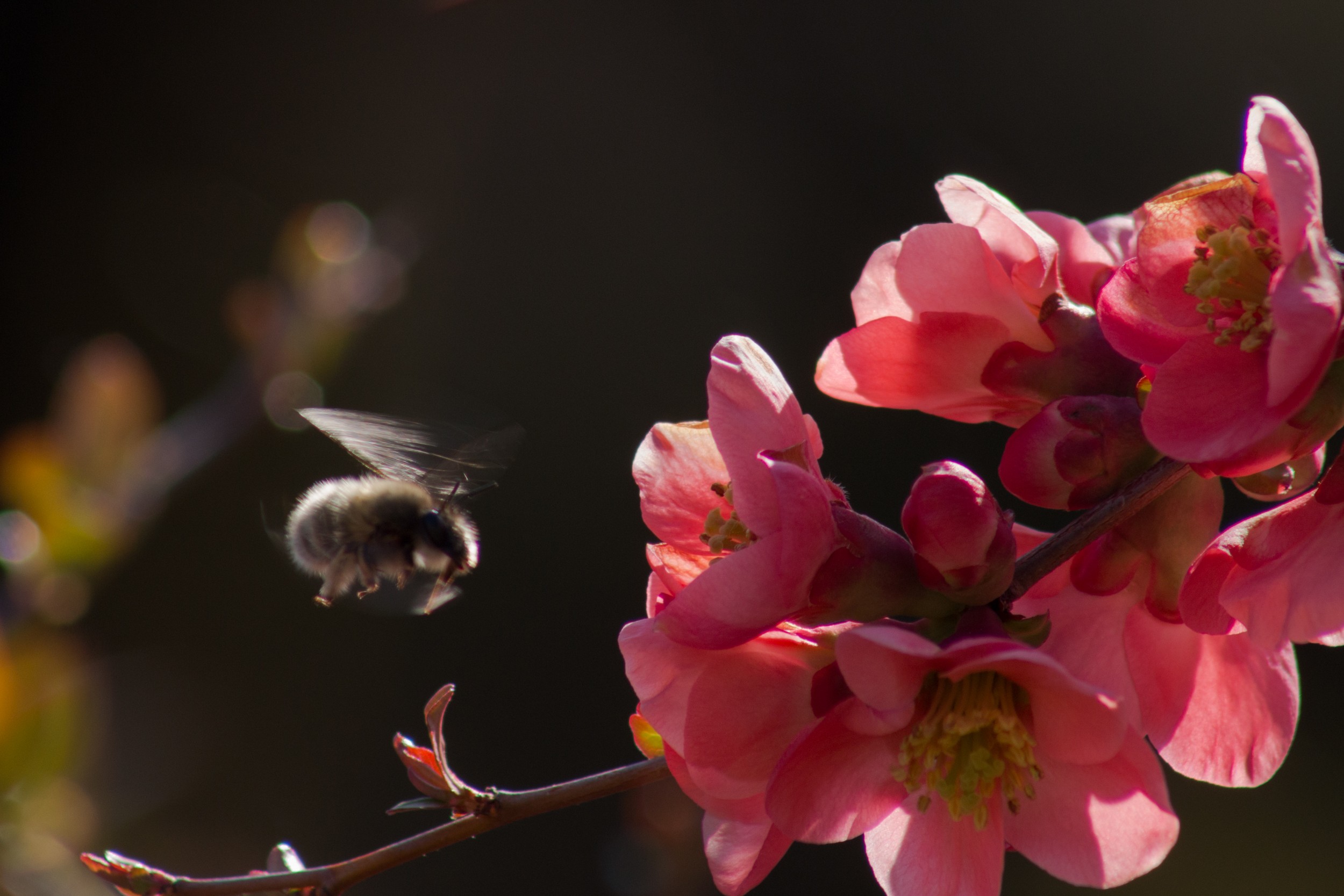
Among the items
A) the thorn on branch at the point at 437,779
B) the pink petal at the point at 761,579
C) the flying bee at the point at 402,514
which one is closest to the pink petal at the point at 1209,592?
the pink petal at the point at 761,579

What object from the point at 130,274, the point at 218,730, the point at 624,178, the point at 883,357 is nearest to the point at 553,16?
the point at 624,178

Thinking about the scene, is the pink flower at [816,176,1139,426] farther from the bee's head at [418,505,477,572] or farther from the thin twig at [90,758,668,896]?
the bee's head at [418,505,477,572]

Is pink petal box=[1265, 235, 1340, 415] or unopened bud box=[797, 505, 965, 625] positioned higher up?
pink petal box=[1265, 235, 1340, 415]

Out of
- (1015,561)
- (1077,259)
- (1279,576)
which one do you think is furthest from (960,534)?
(1077,259)

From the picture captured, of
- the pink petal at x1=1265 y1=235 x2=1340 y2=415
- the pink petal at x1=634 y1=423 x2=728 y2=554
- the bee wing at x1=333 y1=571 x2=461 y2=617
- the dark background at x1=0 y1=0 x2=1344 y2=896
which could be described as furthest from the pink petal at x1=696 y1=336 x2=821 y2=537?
the dark background at x1=0 y1=0 x2=1344 y2=896

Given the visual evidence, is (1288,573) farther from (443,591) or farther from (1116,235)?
(443,591)

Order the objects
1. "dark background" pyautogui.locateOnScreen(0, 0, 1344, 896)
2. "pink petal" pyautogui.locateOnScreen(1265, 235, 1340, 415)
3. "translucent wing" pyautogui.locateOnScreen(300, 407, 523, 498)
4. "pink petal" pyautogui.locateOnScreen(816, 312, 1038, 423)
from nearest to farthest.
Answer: "pink petal" pyautogui.locateOnScreen(1265, 235, 1340, 415)
"pink petal" pyautogui.locateOnScreen(816, 312, 1038, 423)
"translucent wing" pyautogui.locateOnScreen(300, 407, 523, 498)
"dark background" pyautogui.locateOnScreen(0, 0, 1344, 896)
